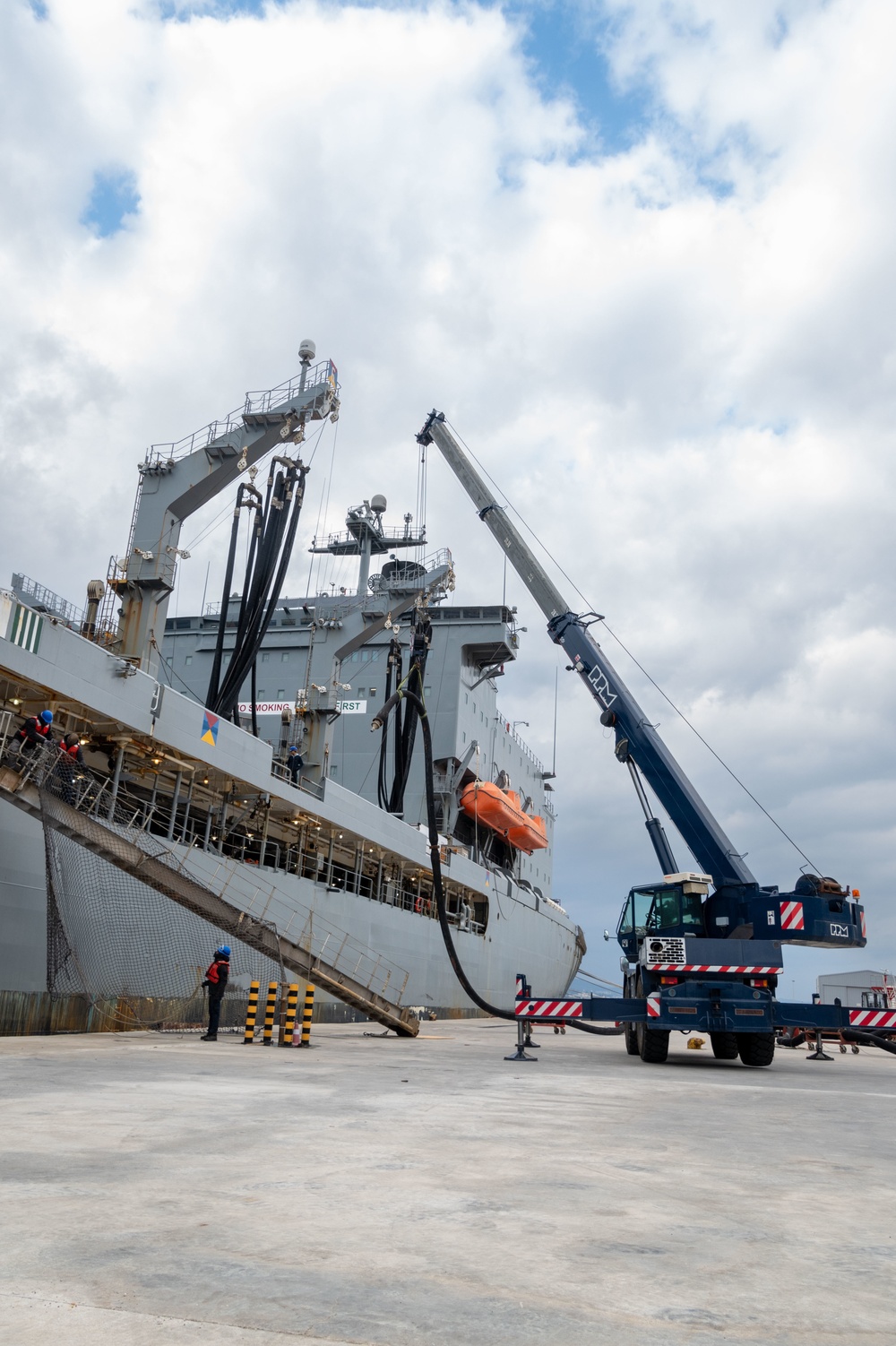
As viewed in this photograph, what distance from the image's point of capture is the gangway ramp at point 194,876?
42.0 feet

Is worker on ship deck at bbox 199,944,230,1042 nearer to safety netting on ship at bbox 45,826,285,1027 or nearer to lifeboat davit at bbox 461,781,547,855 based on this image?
safety netting on ship at bbox 45,826,285,1027

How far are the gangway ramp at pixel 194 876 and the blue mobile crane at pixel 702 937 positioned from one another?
3.18 meters

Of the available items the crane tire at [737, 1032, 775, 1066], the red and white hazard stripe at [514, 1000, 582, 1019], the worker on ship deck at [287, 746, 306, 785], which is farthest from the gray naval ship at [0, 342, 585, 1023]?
the crane tire at [737, 1032, 775, 1066]

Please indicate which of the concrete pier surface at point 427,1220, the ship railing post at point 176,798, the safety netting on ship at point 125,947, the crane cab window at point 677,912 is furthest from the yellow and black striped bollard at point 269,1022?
the crane cab window at point 677,912

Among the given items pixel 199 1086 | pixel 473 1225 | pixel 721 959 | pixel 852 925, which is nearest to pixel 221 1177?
pixel 473 1225

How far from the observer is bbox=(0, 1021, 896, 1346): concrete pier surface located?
8.30 feet

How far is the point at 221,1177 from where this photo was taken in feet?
13.8

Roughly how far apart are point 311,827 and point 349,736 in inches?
440

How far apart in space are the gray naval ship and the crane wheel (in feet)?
15.3

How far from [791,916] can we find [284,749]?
1924 cm

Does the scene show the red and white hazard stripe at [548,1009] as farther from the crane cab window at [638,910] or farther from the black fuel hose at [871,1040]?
the black fuel hose at [871,1040]

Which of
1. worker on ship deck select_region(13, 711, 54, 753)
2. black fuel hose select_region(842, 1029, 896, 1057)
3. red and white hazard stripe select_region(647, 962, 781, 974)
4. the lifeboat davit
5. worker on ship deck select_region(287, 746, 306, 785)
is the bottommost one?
black fuel hose select_region(842, 1029, 896, 1057)

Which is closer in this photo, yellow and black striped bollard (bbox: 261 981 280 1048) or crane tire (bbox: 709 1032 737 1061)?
yellow and black striped bollard (bbox: 261 981 280 1048)

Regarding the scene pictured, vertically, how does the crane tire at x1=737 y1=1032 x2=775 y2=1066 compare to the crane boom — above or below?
below
